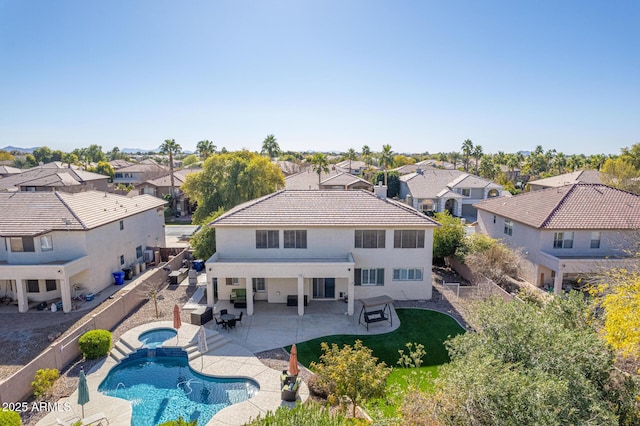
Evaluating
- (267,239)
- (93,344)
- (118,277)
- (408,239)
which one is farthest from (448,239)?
(118,277)

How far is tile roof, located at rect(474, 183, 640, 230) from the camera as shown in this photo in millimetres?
28062

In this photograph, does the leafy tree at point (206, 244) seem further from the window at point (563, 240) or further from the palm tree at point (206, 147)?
the palm tree at point (206, 147)

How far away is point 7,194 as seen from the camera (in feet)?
93.8

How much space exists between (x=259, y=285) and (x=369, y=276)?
7484 mm

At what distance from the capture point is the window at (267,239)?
2527 centimetres

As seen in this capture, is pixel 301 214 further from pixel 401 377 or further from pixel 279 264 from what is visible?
pixel 401 377

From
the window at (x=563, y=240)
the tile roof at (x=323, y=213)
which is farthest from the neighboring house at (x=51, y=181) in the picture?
the window at (x=563, y=240)

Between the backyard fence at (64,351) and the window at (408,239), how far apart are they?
56.9 ft

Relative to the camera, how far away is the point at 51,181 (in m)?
49.4

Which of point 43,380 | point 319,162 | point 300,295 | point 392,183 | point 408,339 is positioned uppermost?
point 319,162

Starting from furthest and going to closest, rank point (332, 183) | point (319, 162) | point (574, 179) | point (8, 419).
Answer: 1. point (319, 162)
2. point (332, 183)
3. point (574, 179)
4. point (8, 419)

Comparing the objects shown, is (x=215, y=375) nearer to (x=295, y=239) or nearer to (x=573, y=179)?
(x=295, y=239)

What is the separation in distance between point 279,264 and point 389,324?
7446 millimetres

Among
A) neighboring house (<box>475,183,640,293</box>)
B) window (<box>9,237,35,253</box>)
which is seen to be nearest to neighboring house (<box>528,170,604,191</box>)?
neighboring house (<box>475,183,640,293</box>)
